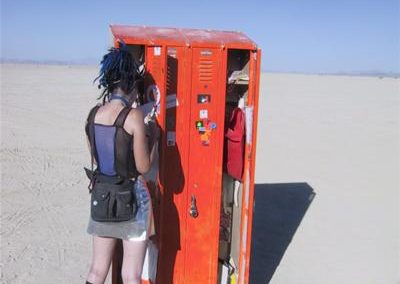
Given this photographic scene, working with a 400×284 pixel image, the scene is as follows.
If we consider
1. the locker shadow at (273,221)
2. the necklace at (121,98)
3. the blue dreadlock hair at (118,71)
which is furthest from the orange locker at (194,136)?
the locker shadow at (273,221)

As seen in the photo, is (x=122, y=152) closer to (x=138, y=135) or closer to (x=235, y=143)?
(x=138, y=135)

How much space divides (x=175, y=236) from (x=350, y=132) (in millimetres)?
11685

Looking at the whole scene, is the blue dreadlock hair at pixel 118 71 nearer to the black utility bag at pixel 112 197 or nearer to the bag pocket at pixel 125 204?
the black utility bag at pixel 112 197

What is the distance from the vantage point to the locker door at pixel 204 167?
441 cm

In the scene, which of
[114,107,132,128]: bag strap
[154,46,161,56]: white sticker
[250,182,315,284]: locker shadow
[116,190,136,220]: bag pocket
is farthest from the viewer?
[250,182,315,284]: locker shadow

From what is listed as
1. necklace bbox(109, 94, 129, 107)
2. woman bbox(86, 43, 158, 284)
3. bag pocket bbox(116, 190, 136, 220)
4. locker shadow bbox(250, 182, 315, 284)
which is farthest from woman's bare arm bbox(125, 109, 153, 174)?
locker shadow bbox(250, 182, 315, 284)

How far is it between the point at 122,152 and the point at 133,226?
1.86 ft

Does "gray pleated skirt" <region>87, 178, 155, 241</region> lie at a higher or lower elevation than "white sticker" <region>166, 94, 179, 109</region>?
lower

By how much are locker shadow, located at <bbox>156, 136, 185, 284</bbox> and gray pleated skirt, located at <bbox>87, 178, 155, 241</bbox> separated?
0.62 meters

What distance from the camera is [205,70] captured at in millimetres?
4402

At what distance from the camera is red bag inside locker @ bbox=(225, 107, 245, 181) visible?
15.1 feet

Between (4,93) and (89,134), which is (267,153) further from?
(4,93)

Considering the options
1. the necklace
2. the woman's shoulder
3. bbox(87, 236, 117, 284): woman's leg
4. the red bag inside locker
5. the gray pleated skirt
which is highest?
the necklace

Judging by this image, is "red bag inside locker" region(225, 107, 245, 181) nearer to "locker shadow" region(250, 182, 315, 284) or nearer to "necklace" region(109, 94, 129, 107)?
"necklace" region(109, 94, 129, 107)
